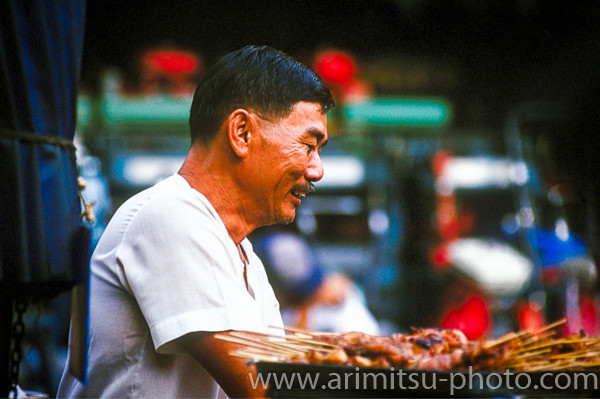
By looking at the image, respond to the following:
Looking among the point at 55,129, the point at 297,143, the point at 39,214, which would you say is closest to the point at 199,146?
the point at 297,143

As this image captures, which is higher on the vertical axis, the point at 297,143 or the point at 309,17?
the point at 309,17

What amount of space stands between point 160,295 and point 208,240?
19 centimetres

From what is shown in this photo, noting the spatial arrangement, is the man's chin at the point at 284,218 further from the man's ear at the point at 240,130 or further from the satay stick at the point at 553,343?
the satay stick at the point at 553,343

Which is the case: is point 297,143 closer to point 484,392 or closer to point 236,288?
point 236,288

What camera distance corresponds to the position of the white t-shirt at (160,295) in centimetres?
153

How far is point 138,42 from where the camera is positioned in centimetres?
778

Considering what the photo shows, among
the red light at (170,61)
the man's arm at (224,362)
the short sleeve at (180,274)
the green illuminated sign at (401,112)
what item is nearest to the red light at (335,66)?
the green illuminated sign at (401,112)

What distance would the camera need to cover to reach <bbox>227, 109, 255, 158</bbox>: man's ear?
186 centimetres

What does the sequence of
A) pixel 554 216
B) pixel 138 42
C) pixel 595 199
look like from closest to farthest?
1. pixel 595 199
2. pixel 554 216
3. pixel 138 42

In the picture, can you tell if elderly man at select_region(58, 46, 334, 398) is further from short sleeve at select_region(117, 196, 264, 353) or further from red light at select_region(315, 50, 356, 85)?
red light at select_region(315, 50, 356, 85)

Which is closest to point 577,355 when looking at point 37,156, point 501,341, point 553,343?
point 553,343

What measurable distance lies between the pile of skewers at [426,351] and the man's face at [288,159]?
45 cm

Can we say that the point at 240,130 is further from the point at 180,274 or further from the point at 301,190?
the point at 180,274

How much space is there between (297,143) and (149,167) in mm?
6762
